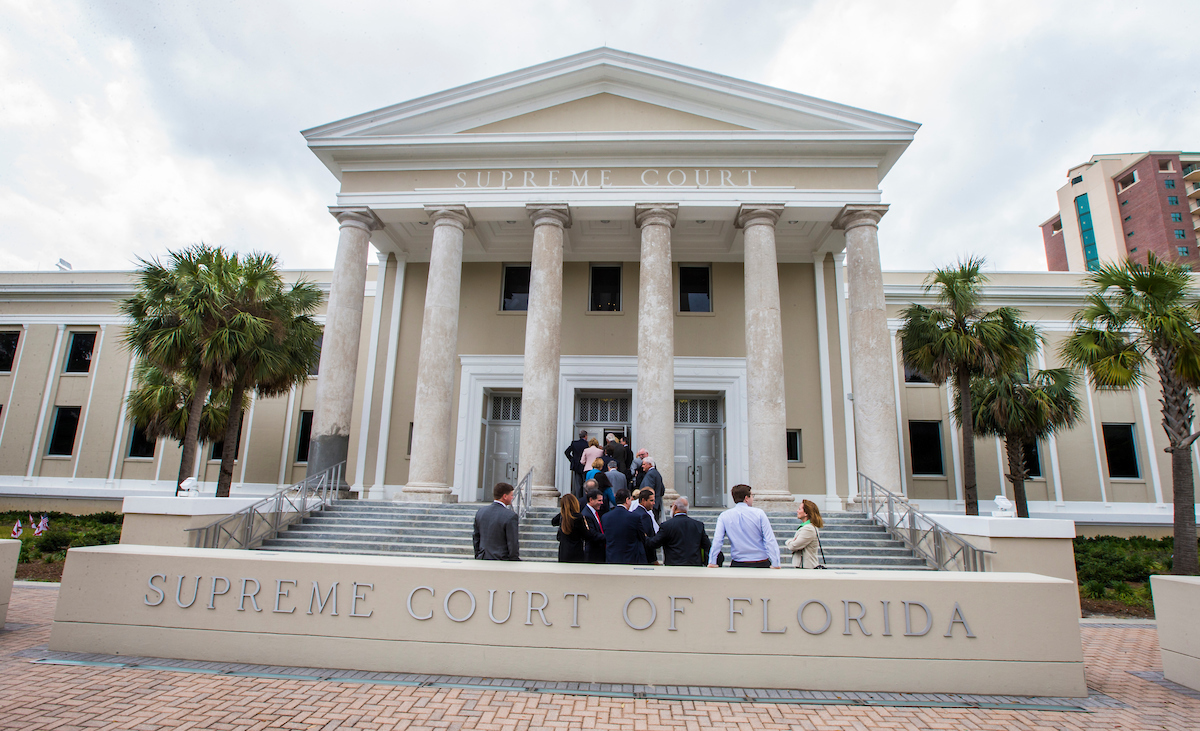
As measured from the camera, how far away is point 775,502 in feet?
44.1

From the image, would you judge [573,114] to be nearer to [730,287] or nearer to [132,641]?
[730,287]

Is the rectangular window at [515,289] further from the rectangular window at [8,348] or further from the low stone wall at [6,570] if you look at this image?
the rectangular window at [8,348]

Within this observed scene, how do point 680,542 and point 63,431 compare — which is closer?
point 680,542

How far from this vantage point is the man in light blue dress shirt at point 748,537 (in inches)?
265

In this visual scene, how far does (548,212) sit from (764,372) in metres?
6.48

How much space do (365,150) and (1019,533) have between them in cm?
1608

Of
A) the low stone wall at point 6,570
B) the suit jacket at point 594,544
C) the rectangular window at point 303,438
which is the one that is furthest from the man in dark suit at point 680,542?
the rectangular window at point 303,438

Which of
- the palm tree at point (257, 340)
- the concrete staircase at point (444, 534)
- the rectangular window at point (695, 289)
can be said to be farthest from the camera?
the rectangular window at point (695, 289)

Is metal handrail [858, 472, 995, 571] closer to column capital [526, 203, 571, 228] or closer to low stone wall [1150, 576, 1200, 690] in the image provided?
low stone wall [1150, 576, 1200, 690]

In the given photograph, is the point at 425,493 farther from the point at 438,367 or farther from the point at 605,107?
the point at 605,107

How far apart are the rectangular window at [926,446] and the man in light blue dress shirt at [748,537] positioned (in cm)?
1671

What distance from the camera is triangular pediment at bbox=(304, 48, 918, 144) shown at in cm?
1547

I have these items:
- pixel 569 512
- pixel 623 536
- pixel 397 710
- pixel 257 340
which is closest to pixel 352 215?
pixel 257 340

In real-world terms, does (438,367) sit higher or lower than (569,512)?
higher
